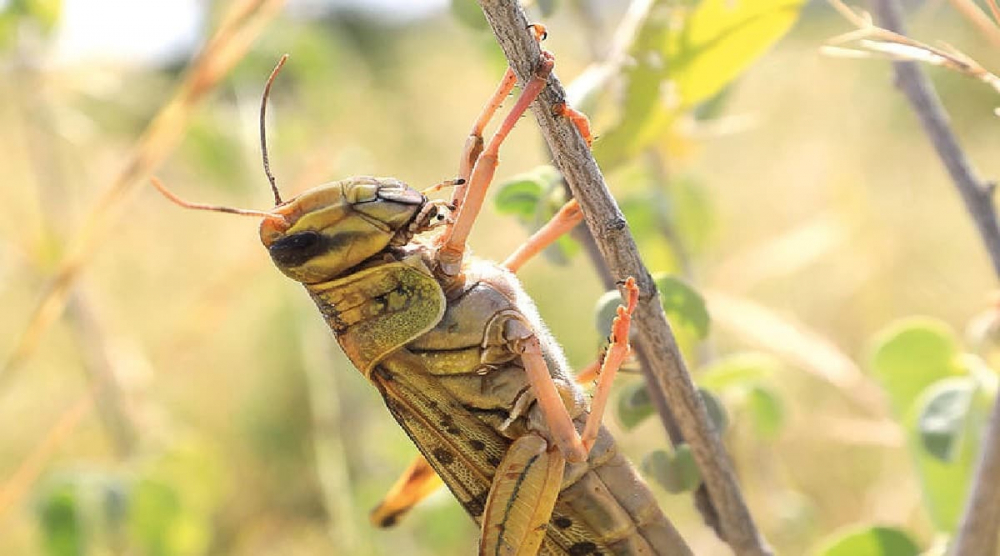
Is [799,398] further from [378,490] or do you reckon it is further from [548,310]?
[378,490]

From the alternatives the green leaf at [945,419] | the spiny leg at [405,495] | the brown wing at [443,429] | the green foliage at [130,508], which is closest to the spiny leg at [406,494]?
the spiny leg at [405,495]

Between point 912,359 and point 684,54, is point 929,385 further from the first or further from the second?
point 684,54

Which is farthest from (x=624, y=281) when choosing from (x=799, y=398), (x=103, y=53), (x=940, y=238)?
(x=940, y=238)

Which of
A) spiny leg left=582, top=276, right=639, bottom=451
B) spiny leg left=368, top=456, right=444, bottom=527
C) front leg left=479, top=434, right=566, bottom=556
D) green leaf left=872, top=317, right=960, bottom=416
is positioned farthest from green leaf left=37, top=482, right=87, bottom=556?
green leaf left=872, top=317, right=960, bottom=416

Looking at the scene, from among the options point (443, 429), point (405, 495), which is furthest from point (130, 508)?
point (443, 429)

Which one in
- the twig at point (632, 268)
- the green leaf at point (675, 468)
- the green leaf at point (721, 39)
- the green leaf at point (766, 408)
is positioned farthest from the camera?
the green leaf at point (766, 408)

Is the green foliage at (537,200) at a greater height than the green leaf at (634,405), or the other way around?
the green foliage at (537,200)

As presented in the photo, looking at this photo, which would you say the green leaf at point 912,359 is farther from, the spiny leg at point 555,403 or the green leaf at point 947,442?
the spiny leg at point 555,403
